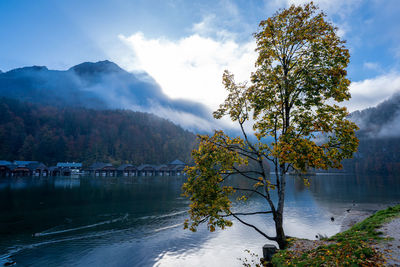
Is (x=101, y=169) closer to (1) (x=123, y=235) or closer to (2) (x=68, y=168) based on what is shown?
(2) (x=68, y=168)

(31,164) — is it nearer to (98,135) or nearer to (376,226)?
(98,135)

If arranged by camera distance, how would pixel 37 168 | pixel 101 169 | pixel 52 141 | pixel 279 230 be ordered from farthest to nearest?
1. pixel 52 141
2. pixel 101 169
3. pixel 37 168
4. pixel 279 230

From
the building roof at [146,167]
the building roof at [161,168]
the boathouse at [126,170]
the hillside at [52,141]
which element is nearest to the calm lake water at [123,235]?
the boathouse at [126,170]

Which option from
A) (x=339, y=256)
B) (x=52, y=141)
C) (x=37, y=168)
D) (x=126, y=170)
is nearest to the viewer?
(x=339, y=256)

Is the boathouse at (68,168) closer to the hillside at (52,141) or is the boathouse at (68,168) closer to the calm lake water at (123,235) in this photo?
the hillside at (52,141)

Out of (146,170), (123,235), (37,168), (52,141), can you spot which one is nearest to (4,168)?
(37,168)

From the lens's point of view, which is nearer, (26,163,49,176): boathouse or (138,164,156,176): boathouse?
(26,163,49,176): boathouse

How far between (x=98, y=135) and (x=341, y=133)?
706 ft

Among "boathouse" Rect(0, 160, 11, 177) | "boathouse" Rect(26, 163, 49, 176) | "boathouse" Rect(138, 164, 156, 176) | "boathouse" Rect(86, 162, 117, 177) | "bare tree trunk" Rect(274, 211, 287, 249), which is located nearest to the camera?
"bare tree trunk" Rect(274, 211, 287, 249)

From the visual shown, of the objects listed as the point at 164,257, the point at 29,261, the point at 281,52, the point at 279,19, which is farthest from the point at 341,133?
the point at 29,261

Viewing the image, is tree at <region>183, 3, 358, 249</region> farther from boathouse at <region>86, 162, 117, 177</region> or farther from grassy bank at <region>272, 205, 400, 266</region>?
boathouse at <region>86, 162, 117, 177</region>

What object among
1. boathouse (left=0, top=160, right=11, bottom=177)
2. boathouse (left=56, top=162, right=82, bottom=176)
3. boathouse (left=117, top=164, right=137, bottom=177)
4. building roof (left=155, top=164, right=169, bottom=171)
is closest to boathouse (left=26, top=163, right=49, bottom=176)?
boathouse (left=56, top=162, right=82, bottom=176)

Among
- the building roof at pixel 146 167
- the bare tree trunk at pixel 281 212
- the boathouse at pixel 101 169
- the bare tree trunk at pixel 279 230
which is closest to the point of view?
the bare tree trunk at pixel 281 212

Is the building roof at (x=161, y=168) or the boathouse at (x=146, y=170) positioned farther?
the building roof at (x=161, y=168)
